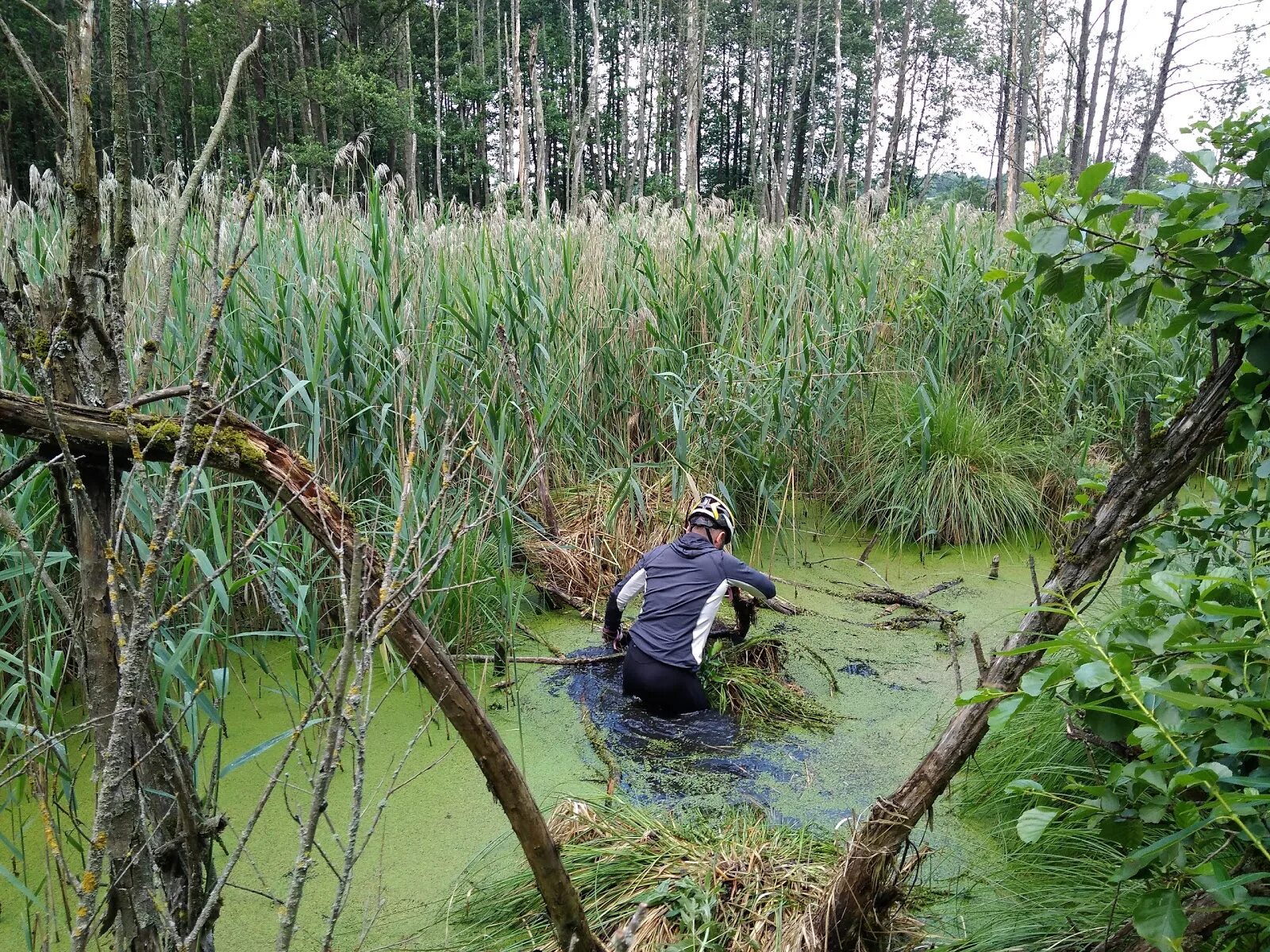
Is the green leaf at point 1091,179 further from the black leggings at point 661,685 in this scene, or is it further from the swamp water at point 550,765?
the black leggings at point 661,685

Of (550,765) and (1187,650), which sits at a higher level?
(1187,650)

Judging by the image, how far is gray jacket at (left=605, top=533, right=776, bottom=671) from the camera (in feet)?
11.6

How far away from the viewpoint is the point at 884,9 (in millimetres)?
36312

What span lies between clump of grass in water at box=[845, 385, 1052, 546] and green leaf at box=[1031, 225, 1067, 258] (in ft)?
12.3

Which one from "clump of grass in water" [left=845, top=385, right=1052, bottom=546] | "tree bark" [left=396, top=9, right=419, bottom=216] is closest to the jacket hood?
"clump of grass in water" [left=845, top=385, right=1052, bottom=546]

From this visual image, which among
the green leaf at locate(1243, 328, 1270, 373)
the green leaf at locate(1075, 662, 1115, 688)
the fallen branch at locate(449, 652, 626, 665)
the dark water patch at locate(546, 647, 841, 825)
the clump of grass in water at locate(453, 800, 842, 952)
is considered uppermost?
the green leaf at locate(1243, 328, 1270, 373)

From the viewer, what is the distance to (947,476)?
516cm

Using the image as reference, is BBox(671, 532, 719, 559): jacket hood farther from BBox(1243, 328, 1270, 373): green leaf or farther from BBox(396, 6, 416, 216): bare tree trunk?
BBox(396, 6, 416, 216): bare tree trunk

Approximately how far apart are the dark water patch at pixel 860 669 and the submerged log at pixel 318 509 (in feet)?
8.10

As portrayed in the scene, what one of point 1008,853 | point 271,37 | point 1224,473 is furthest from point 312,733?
point 271,37

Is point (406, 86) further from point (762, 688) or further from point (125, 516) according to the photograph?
point (125, 516)

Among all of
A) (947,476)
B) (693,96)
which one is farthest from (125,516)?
(693,96)

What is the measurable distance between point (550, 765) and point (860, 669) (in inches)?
61.5

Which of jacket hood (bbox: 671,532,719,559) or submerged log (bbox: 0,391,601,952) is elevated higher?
submerged log (bbox: 0,391,601,952)
